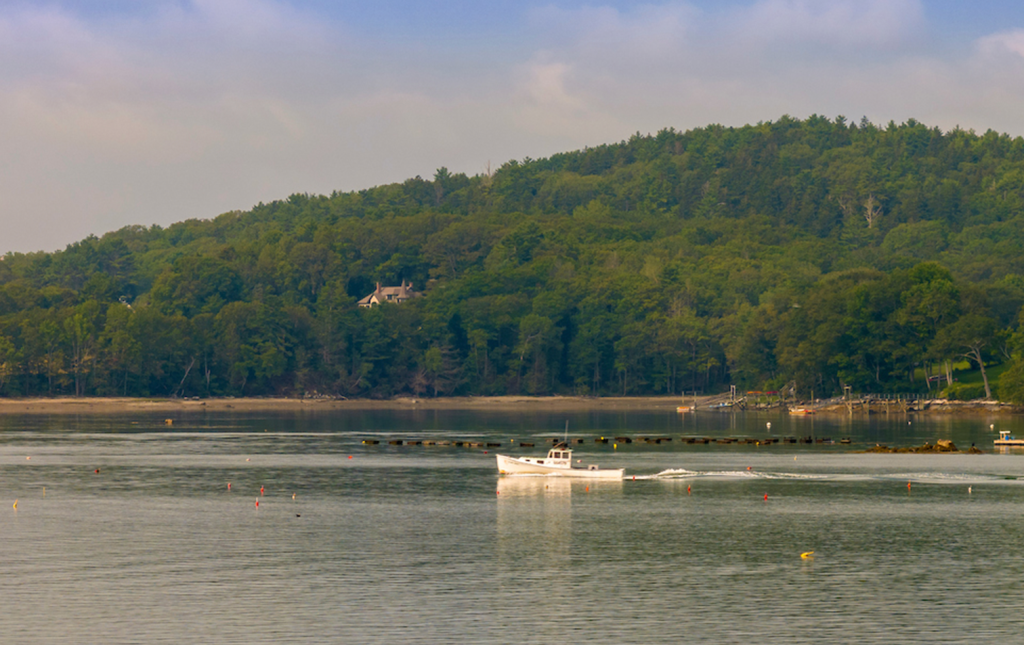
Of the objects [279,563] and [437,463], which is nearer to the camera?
[279,563]

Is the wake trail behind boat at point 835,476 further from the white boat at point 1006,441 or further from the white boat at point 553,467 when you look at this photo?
the white boat at point 1006,441

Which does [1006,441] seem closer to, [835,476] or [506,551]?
[835,476]

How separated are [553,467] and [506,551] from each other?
3618 centimetres

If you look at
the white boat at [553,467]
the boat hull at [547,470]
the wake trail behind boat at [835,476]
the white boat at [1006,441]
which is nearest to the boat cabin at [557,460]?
the white boat at [553,467]

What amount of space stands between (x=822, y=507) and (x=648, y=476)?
22166 mm

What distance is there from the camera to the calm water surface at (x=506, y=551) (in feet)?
154

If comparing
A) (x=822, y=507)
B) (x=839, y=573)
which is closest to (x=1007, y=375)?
(x=822, y=507)

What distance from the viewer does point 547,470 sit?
10031 cm

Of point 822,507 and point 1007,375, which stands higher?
point 1007,375

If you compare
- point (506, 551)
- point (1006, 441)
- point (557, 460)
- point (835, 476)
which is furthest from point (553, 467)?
point (1006, 441)

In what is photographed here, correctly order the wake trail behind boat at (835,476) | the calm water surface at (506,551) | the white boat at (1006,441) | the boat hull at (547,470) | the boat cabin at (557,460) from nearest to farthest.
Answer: the calm water surface at (506,551) → the boat hull at (547,470) → the boat cabin at (557,460) → the wake trail behind boat at (835,476) → the white boat at (1006,441)

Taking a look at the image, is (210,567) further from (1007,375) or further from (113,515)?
(1007,375)

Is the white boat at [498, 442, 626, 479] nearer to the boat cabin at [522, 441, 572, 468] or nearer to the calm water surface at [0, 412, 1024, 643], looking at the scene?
the boat cabin at [522, 441, 572, 468]

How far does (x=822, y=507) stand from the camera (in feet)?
272
